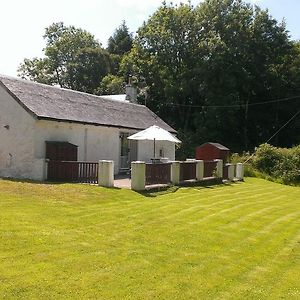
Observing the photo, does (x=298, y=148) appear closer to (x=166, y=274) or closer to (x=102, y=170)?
(x=102, y=170)

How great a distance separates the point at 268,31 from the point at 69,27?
125ft

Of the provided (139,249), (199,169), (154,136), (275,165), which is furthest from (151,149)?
(139,249)

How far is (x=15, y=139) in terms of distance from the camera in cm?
2242

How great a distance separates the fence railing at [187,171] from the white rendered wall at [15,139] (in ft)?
23.6

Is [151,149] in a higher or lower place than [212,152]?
higher

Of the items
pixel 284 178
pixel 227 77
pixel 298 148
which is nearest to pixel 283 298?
pixel 284 178

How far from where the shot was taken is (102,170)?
19.0m

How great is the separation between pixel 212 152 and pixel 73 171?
13588 mm

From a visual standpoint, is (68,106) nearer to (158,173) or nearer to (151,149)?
(158,173)

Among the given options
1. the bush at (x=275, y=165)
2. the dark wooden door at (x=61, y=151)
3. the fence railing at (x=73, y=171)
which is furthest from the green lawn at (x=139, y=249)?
the bush at (x=275, y=165)

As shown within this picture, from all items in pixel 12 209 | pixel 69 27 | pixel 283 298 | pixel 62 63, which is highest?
pixel 69 27

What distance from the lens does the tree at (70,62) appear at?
6694 cm

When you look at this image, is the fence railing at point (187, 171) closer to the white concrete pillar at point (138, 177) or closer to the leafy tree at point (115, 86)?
the white concrete pillar at point (138, 177)

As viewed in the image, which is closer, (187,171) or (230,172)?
(187,171)
